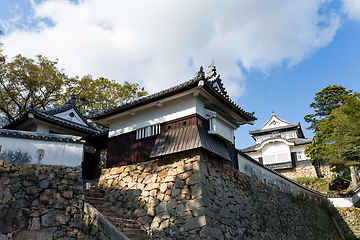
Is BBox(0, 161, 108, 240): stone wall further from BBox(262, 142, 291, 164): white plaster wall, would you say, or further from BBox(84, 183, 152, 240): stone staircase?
BBox(262, 142, 291, 164): white plaster wall

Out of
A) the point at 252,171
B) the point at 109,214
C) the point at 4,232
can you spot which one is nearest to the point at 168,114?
the point at 109,214

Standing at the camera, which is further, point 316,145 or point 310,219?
point 316,145

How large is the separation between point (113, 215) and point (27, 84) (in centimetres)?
1549

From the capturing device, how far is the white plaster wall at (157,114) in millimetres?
11617

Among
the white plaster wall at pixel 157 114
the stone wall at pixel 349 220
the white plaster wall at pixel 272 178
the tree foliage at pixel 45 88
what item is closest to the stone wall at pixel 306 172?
the stone wall at pixel 349 220

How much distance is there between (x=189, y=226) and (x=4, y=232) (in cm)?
547

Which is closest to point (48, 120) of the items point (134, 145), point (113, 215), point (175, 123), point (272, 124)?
point (134, 145)

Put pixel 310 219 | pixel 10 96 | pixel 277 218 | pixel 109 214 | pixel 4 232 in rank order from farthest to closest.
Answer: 1. pixel 10 96
2. pixel 310 219
3. pixel 277 218
4. pixel 109 214
5. pixel 4 232

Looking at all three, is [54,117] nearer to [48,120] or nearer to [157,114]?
[48,120]

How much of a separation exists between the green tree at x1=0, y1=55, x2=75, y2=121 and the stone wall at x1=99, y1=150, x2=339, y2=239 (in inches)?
520

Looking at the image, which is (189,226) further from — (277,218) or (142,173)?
(277,218)

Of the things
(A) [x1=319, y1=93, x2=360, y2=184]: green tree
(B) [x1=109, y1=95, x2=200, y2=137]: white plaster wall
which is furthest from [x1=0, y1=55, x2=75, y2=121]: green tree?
(A) [x1=319, y1=93, x2=360, y2=184]: green tree

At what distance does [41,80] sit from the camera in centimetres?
2191

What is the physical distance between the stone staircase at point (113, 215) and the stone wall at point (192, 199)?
29 centimetres
